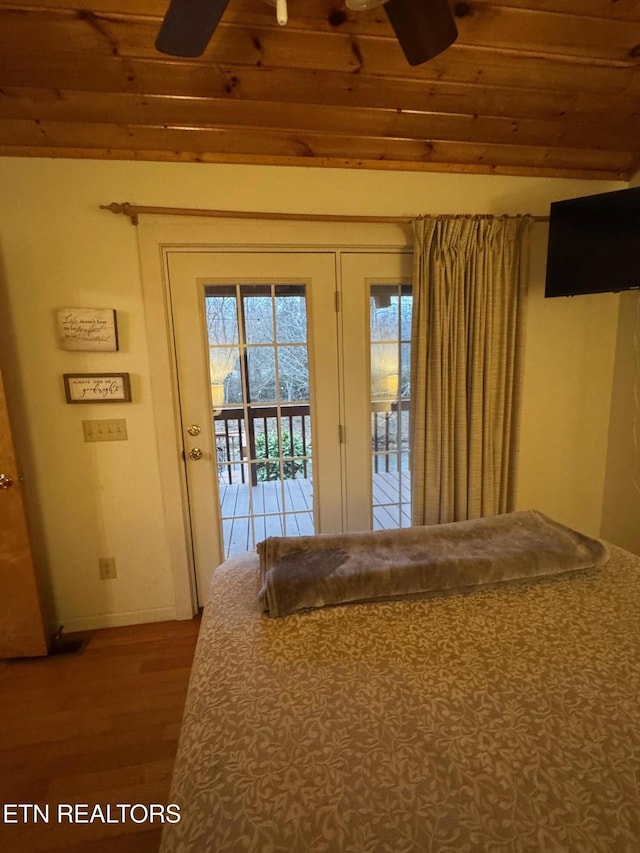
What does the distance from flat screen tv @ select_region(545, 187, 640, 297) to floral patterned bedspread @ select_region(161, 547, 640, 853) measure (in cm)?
149

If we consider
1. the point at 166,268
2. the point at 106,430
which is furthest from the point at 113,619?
the point at 166,268

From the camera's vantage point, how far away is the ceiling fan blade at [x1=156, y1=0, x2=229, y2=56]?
95 cm

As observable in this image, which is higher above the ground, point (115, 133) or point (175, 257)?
point (115, 133)

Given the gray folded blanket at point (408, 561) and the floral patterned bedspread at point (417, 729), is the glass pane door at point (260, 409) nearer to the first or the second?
the gray folded blanket at point (408, 561)

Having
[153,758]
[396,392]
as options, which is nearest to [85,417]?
[153,758]

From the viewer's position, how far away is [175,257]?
1.91 meters

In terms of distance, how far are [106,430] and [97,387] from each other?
0.23 meters

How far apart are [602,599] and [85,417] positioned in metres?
2.29

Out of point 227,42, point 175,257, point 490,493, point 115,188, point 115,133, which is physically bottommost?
point 490,493

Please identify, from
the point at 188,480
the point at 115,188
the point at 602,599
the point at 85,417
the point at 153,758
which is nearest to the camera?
the point at 602,599

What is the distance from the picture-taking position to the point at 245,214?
186 centimetres

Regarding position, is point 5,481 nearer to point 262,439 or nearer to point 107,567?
point 107,567

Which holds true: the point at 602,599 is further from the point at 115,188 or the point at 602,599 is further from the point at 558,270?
the point at 115,188

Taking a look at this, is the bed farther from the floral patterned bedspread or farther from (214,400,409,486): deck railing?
(214,400,409,486): deck railing
